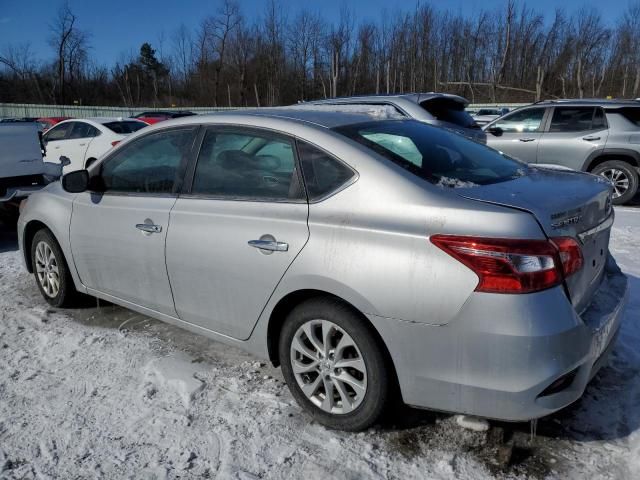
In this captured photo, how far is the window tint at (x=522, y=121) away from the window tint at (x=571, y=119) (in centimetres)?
24

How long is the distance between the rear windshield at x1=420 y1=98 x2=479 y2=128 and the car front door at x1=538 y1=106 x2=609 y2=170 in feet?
6.03

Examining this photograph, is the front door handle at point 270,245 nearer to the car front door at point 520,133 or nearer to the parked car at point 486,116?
the car front door at point 520,133

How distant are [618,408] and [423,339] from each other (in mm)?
1317

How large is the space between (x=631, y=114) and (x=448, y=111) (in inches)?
127

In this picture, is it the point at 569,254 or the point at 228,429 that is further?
the point at 228,429

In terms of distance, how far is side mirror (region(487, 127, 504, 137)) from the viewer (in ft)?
30.2

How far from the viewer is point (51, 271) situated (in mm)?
4340

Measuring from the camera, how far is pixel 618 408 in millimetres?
2799

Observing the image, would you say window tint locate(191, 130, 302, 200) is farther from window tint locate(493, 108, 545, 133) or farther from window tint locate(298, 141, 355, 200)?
window tint locate(493, 108, 545, 133)

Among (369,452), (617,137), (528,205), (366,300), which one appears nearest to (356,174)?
(366,300)

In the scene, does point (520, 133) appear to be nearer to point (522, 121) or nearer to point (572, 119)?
point (522, 121)

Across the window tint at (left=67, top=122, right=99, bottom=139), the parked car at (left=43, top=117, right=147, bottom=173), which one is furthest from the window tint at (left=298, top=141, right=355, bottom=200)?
the window tint at (left=67, top=122, right=99, bottom=139)

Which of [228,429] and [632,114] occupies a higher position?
[632,114]

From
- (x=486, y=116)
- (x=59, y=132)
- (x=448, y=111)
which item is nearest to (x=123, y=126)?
(x=59, y=132)
